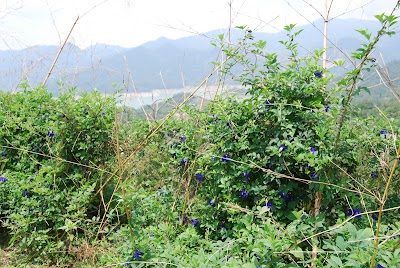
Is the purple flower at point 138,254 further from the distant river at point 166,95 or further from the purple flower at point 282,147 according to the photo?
the distant river at point 166,95

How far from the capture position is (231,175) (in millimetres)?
2150

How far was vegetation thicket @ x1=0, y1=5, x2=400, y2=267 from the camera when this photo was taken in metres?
1.64

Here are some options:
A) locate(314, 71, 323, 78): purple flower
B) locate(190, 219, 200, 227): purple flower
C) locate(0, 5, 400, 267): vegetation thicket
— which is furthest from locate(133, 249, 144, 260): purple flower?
locate(314, 71, 323, 78): purple flower

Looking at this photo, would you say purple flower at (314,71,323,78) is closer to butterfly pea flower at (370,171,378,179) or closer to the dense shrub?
butterfly pea flower at (370,171,378,179)

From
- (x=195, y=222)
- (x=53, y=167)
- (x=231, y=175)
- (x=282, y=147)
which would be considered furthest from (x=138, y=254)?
(x=53, y=167)

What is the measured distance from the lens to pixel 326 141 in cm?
186

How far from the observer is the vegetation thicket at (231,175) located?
1642 mm

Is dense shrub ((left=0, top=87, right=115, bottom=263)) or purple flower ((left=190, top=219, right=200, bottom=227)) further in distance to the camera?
dense shrub ((left=0, top=87, right=115, bottom=263))

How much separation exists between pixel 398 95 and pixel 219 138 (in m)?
1.11

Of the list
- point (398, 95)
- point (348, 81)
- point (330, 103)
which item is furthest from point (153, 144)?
point (398, 95)

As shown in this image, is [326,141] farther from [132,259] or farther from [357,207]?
[132,259]

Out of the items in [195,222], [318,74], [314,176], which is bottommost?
[195,222]

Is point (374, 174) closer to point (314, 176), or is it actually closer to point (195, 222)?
point (314, 176)

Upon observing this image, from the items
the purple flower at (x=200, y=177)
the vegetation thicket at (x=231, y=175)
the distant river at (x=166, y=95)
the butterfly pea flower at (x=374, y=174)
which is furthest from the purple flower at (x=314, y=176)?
the distant river at (x=166, y=95)
